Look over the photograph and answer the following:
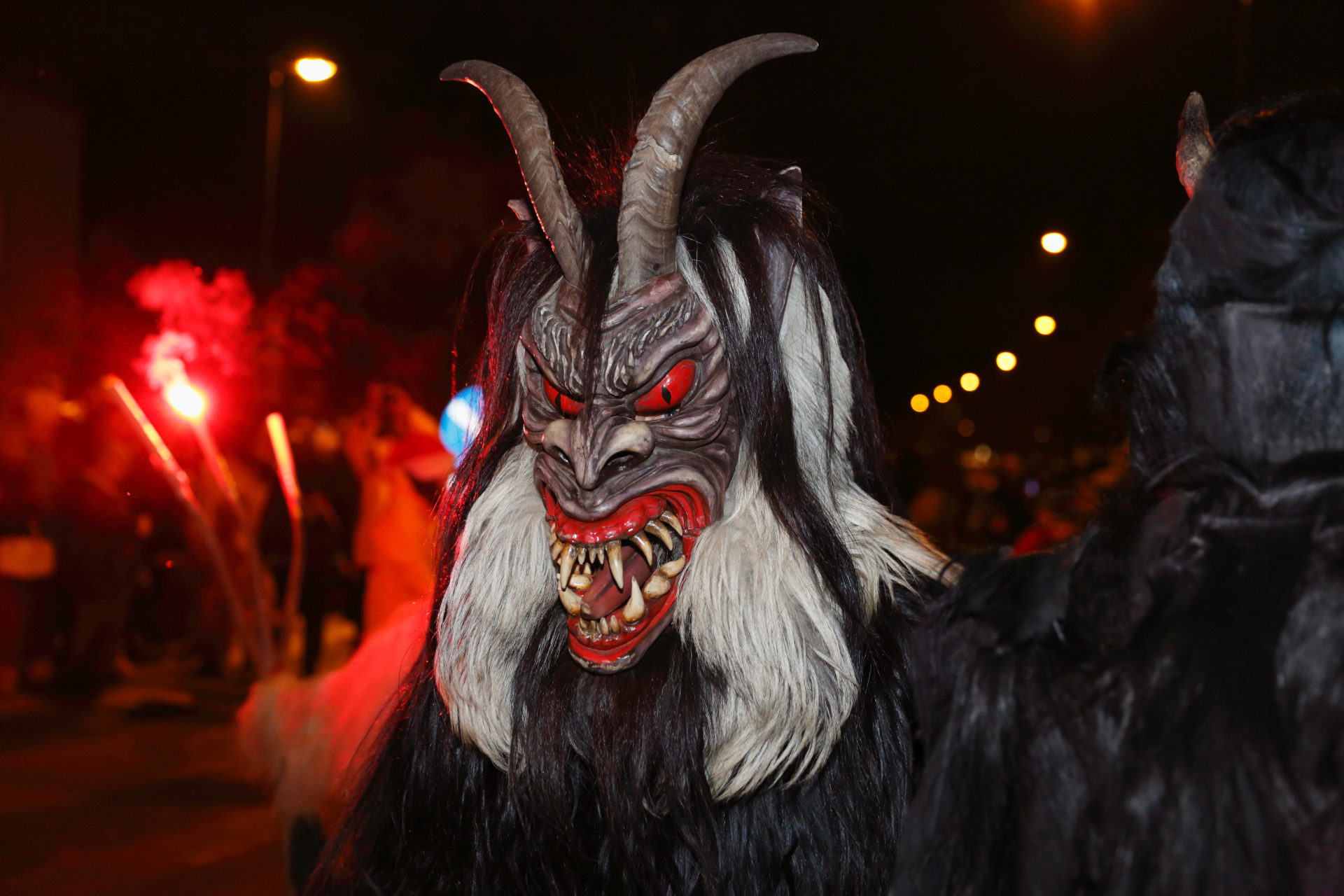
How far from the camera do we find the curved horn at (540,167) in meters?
1.61

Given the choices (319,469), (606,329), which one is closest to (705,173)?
(606,329)

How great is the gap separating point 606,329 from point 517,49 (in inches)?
126

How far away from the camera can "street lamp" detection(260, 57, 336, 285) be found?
148 inches

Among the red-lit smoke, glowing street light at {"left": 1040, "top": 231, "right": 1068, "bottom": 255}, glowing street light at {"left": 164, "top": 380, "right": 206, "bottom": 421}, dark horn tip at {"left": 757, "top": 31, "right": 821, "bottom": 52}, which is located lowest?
glowing street light at {"left": 164, "top": 380, "right": 206, "bottom": 421}

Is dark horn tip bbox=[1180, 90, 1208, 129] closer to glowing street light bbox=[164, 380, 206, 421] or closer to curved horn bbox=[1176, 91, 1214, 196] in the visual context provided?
curved horn bbox=[1176, 91, 1214, 196]

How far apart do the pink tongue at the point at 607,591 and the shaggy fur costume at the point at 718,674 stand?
83 mm

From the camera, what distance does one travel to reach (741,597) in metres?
1.52

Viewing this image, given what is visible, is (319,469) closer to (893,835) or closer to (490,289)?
(490,289)

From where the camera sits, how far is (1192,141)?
1600 millimetres

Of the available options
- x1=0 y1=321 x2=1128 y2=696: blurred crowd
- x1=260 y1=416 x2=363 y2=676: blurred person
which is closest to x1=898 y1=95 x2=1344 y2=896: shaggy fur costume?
x1=0 y1=321 x2=1128 y2=696: blurred crowd

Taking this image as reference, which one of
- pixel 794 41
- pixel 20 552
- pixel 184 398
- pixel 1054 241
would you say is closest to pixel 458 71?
pixel 794 41

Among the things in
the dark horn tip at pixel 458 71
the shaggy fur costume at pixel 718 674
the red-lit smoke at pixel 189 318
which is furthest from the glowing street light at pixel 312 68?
the shaggy fur costume at pixel 718 674

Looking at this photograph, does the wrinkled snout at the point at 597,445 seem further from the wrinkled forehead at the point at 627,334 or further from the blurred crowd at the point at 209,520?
the blurred crowd at the point at 209,520

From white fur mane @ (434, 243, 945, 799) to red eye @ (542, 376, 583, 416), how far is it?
0.13 meters
